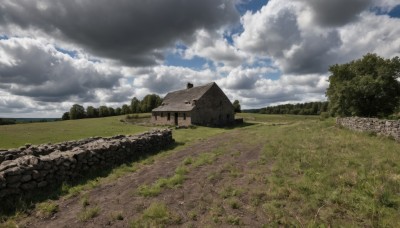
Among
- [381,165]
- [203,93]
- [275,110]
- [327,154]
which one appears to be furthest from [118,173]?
[275,110]

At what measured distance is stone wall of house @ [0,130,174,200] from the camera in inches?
298

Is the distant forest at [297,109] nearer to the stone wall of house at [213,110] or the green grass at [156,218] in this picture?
the stone wall of house at [213,110]

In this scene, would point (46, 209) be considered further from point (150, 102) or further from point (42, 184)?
point (150, 102)

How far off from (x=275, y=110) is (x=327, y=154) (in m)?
137

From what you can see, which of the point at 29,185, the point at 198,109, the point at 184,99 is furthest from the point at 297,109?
the point at 29,185

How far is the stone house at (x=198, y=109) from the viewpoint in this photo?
40.1m

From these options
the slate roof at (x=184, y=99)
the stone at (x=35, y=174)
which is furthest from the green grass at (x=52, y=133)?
the stone at (x=35, y=174)

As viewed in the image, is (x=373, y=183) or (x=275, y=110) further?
(x=275, y=110)

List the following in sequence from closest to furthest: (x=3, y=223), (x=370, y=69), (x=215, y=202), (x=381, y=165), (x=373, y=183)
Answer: (x=3, y=223), (x=215, y=202), (x=373, y=183), (x=381, y=165), (x=370, y=69)

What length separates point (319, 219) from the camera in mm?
5664

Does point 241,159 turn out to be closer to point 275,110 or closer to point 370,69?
point 370,69

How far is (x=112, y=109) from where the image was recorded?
106 meters

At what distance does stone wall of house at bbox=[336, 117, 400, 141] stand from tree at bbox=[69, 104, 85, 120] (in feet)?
322

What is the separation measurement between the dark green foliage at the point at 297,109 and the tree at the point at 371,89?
105 m
